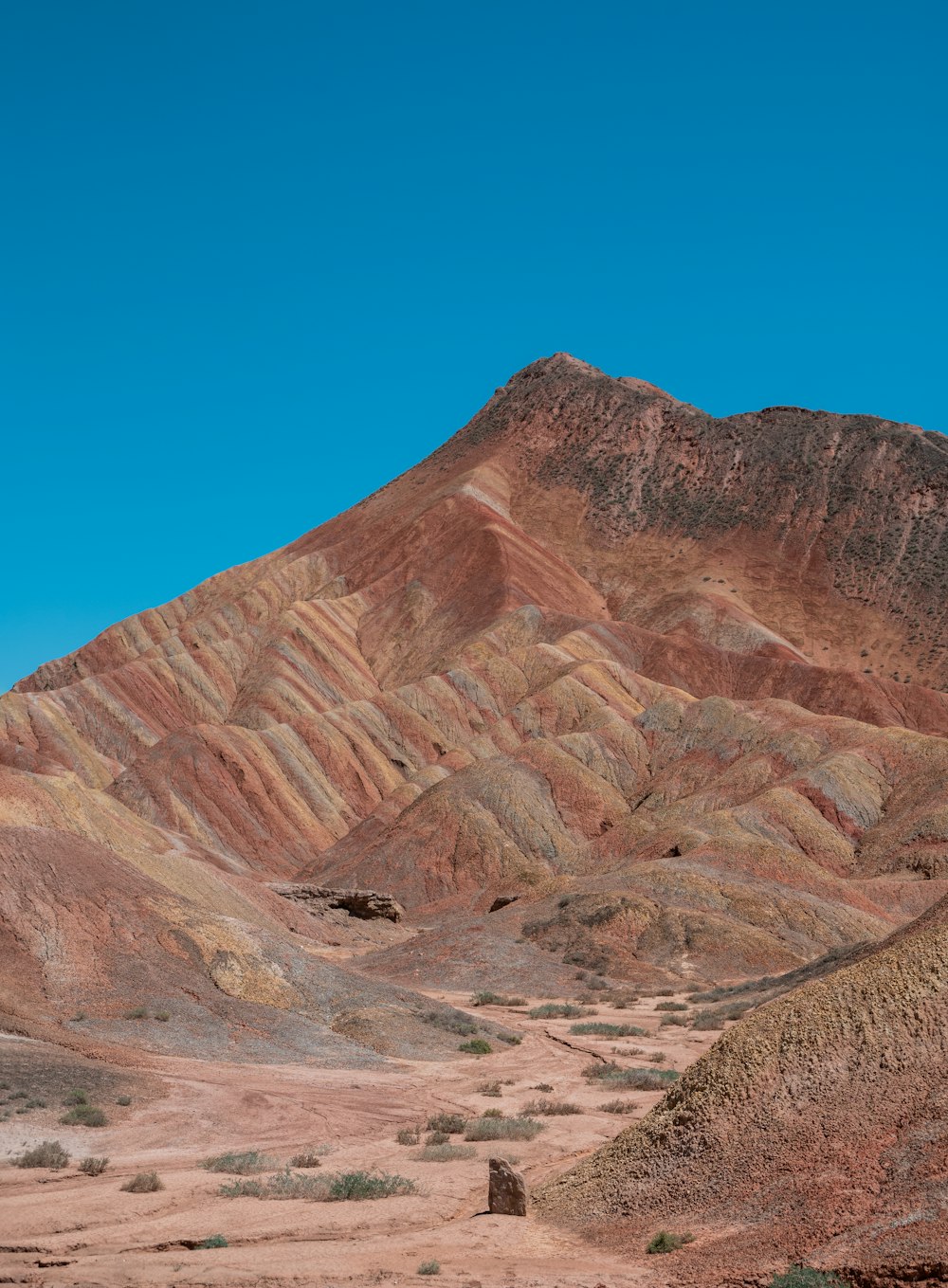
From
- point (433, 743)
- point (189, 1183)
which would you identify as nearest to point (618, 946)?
point (189, 1183)

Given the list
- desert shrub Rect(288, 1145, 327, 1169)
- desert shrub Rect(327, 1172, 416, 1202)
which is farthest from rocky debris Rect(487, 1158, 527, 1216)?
desert shrub Rect(288, 1145, 327, 1169)

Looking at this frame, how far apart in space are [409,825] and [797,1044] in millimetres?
56794

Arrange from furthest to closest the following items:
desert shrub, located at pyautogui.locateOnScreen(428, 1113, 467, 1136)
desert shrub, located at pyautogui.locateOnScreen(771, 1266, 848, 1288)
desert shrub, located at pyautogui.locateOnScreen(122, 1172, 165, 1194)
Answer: desert shrub, located at pyautogui.locateOnScreen(428, 1113, 467, 1136), desert shrub, located at pyautogui.locateOnScreen(122, 1172, 165, 1194), desert shrub, located at pyautogui.locateOnScreen(771, 1266, 848, 1288)

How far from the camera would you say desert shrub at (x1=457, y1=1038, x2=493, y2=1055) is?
87.2 feet

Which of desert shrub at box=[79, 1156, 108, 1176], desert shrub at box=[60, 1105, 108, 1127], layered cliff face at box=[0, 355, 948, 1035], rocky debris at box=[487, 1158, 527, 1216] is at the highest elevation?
layered cliff face at box=[0, 355, 948, 1035]

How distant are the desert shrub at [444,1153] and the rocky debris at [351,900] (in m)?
42.1

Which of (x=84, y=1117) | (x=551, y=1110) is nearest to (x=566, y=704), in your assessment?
(x=551, y=1110)

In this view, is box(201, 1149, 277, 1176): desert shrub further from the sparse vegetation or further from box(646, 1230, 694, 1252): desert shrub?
box(646, 1230, 694, 1252): desert shrub

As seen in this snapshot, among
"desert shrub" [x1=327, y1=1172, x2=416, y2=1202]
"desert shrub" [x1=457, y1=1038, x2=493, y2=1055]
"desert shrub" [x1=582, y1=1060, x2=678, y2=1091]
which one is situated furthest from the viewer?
"desert shrub" [x1=457, y1=1038, x2=493, y2=1055]

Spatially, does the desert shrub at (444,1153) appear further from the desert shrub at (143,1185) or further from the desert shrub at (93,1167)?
the desert shrub at (93,1167)

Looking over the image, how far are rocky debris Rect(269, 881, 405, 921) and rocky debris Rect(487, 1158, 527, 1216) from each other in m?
46.1

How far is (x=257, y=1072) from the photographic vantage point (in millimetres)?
22547

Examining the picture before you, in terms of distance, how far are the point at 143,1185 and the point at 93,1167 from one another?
4.37 ft

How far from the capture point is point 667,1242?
1040 cm
